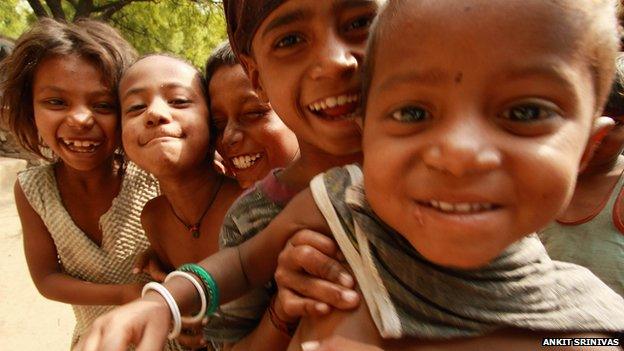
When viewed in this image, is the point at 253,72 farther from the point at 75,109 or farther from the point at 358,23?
the point at 75,109

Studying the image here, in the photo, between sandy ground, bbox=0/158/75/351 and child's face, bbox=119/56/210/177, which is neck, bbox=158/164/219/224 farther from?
sandy ground, bbox=0/158/75/351

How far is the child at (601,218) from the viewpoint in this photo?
1510 millimetres

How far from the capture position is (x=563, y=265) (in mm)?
924

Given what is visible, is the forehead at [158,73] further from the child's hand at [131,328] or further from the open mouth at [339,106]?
the child's hand at [131,328]

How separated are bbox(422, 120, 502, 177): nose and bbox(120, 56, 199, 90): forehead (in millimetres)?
1268

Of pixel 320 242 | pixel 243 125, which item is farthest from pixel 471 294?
pixel 243 125

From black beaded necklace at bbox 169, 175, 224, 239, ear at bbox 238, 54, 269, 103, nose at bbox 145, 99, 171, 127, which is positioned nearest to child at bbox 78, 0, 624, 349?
ear at bbox 238, 54, 269, 103

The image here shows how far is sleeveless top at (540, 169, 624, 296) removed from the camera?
4.93ft

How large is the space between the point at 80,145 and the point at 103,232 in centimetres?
40

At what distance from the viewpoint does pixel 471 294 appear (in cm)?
84

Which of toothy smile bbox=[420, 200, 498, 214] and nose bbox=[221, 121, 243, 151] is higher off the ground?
toothy smile bbox=[420, 200, 498, 214]

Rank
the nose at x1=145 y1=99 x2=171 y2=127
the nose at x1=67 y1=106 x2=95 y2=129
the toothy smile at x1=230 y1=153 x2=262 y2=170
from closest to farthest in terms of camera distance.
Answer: the nose at x1=145 y1=99 x2=171 y2=127 → the toothy smile at x1=230 y1=153 x2=262 y2=170 → the nose at x1=67 y1=106 x2=95 y2=129

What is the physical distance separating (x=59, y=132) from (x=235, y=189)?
2.53 ft

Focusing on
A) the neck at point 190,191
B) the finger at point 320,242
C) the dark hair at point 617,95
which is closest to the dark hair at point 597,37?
the finger at point 320,242
